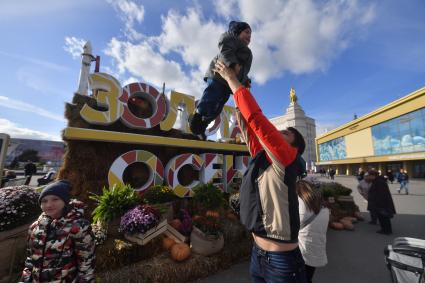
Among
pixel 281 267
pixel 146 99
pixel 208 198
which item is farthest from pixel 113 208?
pixel 146 99

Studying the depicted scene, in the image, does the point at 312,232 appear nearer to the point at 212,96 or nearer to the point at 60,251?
the point at 212,96

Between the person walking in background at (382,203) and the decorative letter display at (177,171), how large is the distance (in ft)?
21.6

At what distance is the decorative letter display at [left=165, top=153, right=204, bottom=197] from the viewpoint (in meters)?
7.24

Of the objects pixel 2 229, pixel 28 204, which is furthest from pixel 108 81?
pixel 2 229

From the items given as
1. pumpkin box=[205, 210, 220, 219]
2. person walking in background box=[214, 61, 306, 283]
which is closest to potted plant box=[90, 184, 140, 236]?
pumpkin box=[205, 210, 220, 219]

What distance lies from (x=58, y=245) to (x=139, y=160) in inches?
183

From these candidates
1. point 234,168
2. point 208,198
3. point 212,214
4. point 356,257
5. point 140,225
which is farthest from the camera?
point 234,168

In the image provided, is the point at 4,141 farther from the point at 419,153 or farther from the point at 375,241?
the point at 419,153

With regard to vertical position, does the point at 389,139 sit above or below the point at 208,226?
above

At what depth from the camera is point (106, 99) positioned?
6.41 meters

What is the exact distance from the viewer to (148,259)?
163 inches

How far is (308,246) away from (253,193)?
2.30m

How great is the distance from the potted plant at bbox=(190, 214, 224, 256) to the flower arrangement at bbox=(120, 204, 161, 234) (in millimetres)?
998

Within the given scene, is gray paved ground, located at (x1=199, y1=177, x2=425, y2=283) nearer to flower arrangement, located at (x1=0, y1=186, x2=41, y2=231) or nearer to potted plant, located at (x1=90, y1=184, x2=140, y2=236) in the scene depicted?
potted plant, located at (x1=90, y1=184, x2=140, y2=236)
